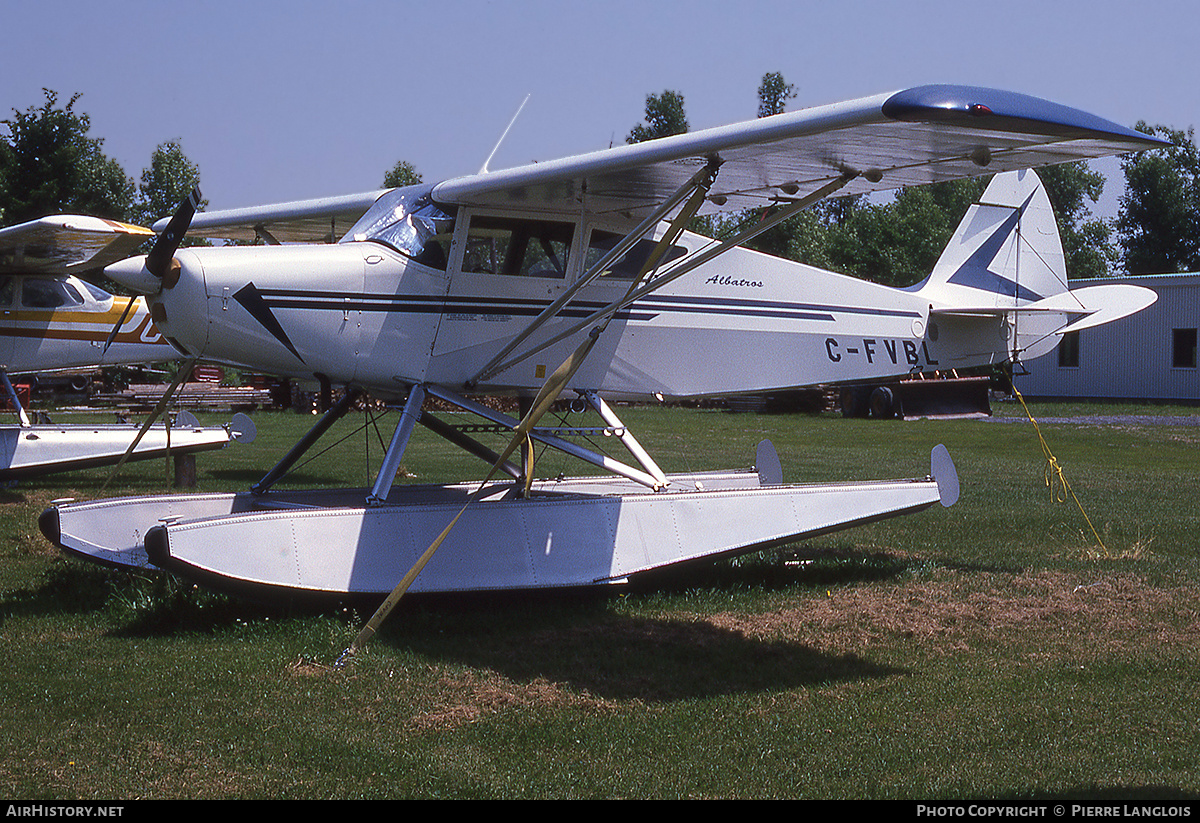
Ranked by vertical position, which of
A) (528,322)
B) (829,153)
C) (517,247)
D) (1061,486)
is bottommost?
(1061,486)

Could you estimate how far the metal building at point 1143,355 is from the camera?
35.2 meters

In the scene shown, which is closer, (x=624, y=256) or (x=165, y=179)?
(x=624, y=256)

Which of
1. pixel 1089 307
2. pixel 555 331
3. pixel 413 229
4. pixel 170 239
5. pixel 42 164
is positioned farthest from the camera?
pixel 42 164

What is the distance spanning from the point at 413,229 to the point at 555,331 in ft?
4.36

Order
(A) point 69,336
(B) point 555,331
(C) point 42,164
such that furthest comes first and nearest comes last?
(C) point 42,164 < (A) point 69,336 < (B) point 555,331

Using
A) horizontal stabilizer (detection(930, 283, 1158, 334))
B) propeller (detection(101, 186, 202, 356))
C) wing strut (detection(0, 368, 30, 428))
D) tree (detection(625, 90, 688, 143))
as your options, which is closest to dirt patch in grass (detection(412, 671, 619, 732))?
propeller (detection(101, 186, 202, 356))

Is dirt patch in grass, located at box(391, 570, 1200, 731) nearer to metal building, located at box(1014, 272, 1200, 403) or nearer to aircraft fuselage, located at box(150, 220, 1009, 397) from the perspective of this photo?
aircraft fuselage, located at box(150, 220, 1009, 397)

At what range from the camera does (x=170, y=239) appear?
21.3 feet

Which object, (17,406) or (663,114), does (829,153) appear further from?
(663,114)

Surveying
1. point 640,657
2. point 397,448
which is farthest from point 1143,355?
point 640,657

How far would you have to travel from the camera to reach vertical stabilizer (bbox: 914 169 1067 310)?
1049 centimetres

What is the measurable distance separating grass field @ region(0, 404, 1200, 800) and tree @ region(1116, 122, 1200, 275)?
59.1 m

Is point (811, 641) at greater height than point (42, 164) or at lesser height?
lesser

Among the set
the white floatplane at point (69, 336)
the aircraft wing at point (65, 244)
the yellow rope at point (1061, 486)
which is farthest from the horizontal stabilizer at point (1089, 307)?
the aircraft wing at point (65, 244)
